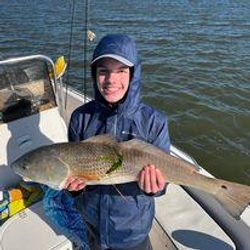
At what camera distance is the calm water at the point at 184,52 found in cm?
855

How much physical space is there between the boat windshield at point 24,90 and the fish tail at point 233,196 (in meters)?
2.71

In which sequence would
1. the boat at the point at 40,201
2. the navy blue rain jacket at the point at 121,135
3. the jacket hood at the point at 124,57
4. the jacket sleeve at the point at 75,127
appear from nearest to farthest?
1. the jacket hood at the point at 124,57
2. the navy blue rain jacket at the point at 121,135
3. the jacket sleeve at the point at 75,127
4. the boat at the point at 40,201

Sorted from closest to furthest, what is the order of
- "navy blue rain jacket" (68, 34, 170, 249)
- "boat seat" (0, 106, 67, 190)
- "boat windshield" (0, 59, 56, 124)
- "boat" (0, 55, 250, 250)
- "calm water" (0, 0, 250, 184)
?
"navy blue rain jacket" (68, 34, 170, 249), "boat" (0, 55, 250, 250), "boat seat" (0, 106, 67, 190), "boat windshield" (0, 59, 56, 124), "calm water" (0, 0, 250, 184)

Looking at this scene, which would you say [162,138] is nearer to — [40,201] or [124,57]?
[124,57]

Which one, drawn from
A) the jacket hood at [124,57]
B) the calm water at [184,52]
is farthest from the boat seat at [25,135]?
the calm water at [184,52]

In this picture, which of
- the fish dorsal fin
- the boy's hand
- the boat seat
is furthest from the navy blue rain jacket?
the boat seat

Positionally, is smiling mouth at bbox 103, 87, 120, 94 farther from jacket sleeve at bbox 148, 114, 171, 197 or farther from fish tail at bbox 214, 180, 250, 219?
fish tail at bbox 214, 180, 250, 219

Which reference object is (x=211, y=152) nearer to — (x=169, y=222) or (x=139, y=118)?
(x=169, y=222)

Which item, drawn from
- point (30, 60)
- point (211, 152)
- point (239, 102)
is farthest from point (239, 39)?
point (30, 60)

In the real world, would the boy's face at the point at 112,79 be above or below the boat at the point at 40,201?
above

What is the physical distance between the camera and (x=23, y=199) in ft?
14.3

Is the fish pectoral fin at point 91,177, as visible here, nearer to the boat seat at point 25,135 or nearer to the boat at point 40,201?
the boat at point 40,201

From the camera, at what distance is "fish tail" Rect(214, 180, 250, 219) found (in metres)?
2.85

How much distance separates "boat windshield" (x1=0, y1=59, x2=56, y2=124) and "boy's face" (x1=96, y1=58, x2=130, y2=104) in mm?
1896
